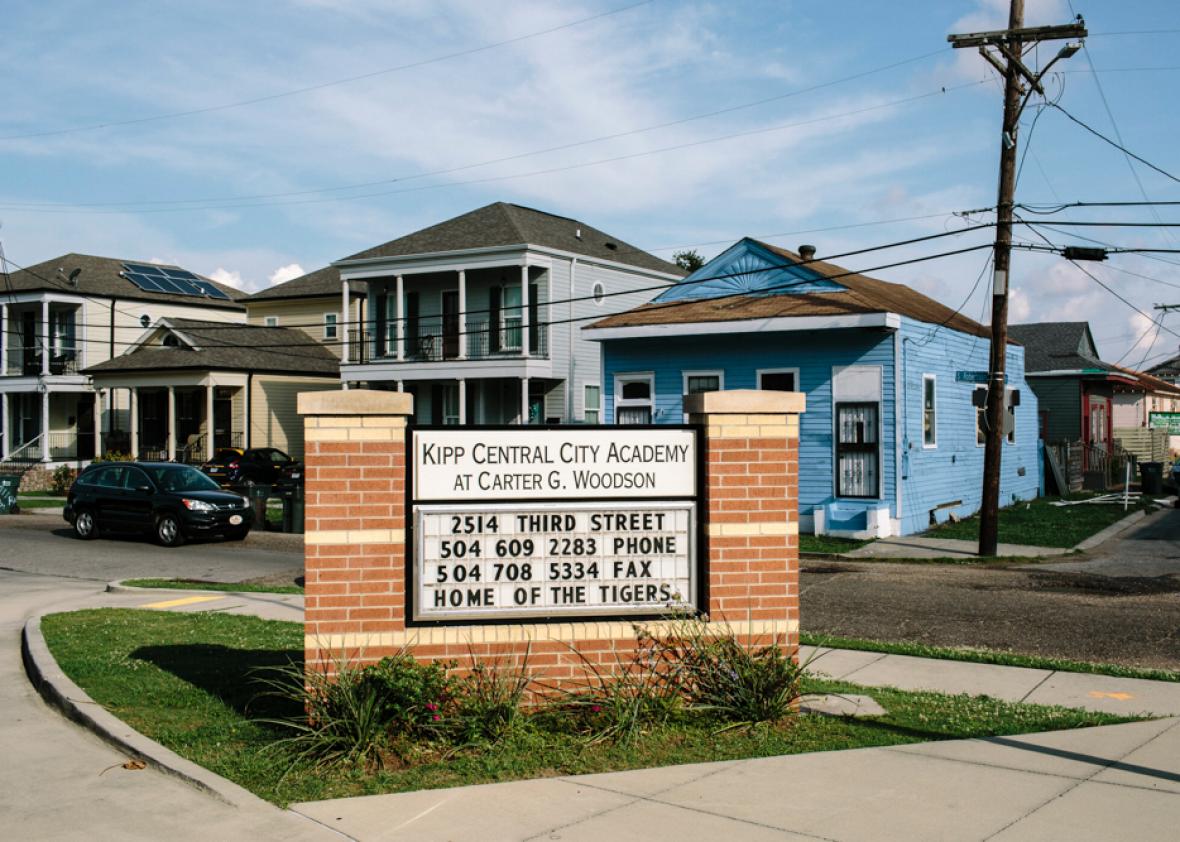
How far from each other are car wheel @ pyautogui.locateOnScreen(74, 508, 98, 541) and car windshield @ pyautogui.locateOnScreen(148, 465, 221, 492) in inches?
65.6

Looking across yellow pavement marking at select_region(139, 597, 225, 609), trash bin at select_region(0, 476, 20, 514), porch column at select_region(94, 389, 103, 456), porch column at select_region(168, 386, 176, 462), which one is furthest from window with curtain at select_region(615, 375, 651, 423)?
porch column at select_region(94, 389, 103, 456)

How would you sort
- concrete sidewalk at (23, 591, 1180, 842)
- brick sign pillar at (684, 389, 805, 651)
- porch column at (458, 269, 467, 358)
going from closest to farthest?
1. concrete sidewalk at (23, 591, 1180, 842)
2. brick sign pillar at (684, 389, 805, 651)
3. porch column at (458, 269, 467, 358)

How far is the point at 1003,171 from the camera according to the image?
19.1 meters

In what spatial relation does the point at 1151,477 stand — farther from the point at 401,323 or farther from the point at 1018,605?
the point at 401,323

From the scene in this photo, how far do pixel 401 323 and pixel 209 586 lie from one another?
73.8ft

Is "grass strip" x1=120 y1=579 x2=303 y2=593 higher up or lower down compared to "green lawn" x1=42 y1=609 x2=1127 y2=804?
lower down

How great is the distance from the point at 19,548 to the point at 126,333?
26.3m

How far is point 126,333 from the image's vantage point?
4612cm

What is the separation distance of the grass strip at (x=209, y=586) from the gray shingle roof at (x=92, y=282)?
31.3 meters

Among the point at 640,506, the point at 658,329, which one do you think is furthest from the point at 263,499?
the point at 640,506

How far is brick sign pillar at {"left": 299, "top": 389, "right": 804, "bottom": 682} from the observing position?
6.93 m

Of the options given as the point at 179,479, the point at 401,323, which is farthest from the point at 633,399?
the point at 401,323

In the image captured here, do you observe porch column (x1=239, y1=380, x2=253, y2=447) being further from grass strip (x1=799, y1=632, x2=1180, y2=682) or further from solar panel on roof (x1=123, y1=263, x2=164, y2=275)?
grass strip (x1=799, y1=632, x2=1180, y2=682)

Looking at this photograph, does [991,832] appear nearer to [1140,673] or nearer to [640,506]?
[640,506]
